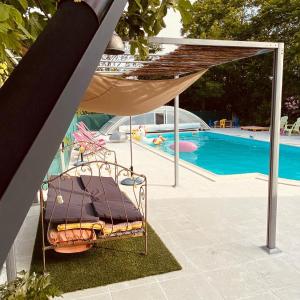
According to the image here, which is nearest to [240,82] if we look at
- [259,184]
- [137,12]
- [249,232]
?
[259,184]

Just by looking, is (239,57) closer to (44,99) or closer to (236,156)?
(44,99)

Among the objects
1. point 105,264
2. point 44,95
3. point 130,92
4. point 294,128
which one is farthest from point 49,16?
point 294,128

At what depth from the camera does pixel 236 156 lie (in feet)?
48.4

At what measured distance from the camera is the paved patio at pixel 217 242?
3.43 metres

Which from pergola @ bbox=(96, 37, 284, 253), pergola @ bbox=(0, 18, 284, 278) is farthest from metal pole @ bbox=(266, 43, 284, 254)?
pergola @ bbox=(0, 18, 284, 278)

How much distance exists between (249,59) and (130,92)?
21.0 meters

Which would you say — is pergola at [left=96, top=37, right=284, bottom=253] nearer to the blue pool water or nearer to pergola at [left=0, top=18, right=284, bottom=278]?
pergola at [left=0, top=18, right=284, bottom=278]

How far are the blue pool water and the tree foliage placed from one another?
→ 623cm

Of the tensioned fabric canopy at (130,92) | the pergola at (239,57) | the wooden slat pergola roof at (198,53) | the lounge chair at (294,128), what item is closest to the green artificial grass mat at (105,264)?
the pergola at (239,57)

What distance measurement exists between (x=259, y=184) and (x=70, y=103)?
777 centimetres

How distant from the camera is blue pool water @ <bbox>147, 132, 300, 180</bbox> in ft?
40.1

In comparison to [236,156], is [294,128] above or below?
above

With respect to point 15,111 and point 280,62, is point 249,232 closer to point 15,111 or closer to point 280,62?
point 280,62

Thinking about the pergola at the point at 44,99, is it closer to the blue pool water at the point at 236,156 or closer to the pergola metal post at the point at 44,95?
the pergola metal post at the point at 44,95
